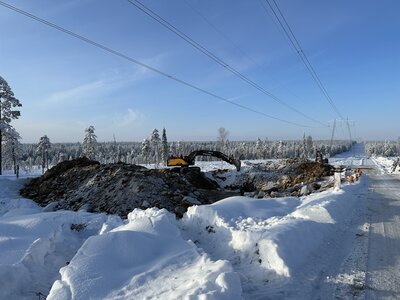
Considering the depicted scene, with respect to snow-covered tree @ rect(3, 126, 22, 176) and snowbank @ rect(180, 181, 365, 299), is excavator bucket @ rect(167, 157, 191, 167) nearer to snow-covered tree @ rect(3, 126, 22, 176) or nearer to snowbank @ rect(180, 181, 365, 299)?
snowbank @ rect(180, 181, 365, 299)

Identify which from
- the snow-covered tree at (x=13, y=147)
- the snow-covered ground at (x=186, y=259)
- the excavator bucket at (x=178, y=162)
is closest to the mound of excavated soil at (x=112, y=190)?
the snow-covered ground at (x=186, y=259)

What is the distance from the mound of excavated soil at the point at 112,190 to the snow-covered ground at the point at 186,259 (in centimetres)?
626

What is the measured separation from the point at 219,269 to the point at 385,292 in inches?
115

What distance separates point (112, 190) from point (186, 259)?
482 inches

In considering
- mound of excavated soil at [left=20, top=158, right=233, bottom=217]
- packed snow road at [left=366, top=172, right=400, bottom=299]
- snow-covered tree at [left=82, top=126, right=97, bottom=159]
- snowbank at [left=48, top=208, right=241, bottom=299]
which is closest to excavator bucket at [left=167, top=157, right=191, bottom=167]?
mound of excavated soil at [left=20, top=158, right=233, bottom=217]

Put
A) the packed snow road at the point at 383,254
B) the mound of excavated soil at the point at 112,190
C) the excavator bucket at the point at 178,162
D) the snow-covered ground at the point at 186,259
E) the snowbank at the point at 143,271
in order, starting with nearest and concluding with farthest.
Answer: the snowbank at the point at 143,271, the snow-covered ground at the point at 186,259, the packed snow road at the point at 383,254, the mound of excavated soil at the point at 112,190, the excavator bucket at the point at 178,162

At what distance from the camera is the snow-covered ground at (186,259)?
18.8 ft

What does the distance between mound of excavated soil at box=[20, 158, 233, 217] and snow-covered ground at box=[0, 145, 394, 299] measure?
20.6 feet

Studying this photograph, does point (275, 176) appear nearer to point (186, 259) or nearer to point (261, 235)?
point (261, 235)

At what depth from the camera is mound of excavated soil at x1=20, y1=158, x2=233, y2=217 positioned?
17.0 m

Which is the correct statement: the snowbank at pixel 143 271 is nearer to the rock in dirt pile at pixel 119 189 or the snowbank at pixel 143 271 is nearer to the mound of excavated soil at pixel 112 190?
the rock in dirt pile at pixel 119 189

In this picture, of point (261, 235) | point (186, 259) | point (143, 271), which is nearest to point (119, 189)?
point (261, 235)

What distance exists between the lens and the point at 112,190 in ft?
60.6

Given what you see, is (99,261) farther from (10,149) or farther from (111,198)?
(10,149)
